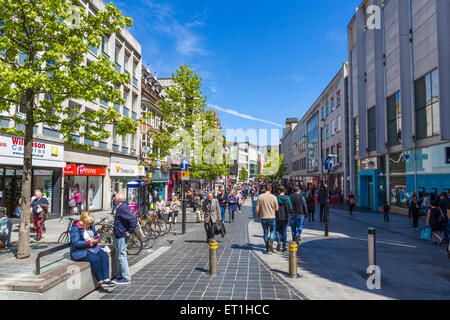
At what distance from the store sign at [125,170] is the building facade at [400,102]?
2057 cm

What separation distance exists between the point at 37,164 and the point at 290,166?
73155 millimetres

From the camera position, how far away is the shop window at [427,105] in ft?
56.2

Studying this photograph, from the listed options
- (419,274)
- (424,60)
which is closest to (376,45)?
(424,60)

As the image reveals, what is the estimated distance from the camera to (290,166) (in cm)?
8369

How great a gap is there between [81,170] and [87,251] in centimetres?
1419

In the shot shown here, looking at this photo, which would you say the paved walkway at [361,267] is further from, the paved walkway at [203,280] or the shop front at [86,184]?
the shop front at [86,184]

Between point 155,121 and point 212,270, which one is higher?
point 155,121

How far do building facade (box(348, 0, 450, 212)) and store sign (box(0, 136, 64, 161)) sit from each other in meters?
21.4

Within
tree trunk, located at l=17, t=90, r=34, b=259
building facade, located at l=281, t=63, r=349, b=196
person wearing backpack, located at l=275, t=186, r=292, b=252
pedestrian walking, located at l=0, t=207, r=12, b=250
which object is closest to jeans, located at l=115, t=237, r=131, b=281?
tree trunk, located at l=17, t=90, r=34, b=259

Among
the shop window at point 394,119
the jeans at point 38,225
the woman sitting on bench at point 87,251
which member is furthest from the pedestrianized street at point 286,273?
the shop window at point 394,119

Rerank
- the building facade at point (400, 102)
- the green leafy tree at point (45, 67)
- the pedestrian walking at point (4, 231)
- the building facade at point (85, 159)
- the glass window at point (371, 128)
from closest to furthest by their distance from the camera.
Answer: the green leafy tree at point (45, 67) → the pedestrian walking at point (4, 231) → the building facade at point (85, 159) → the building facade at point (400, 102) → the glass window at point (371, 128)

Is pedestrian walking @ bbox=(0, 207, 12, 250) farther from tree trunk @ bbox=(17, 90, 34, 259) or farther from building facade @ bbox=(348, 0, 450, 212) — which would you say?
building facade @ bbox=(348, 0, 450, 212)

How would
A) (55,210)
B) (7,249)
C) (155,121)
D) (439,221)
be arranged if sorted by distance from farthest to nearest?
1. (155,121)
2. (55,210)
3. (439,221)
4. (7,249)
